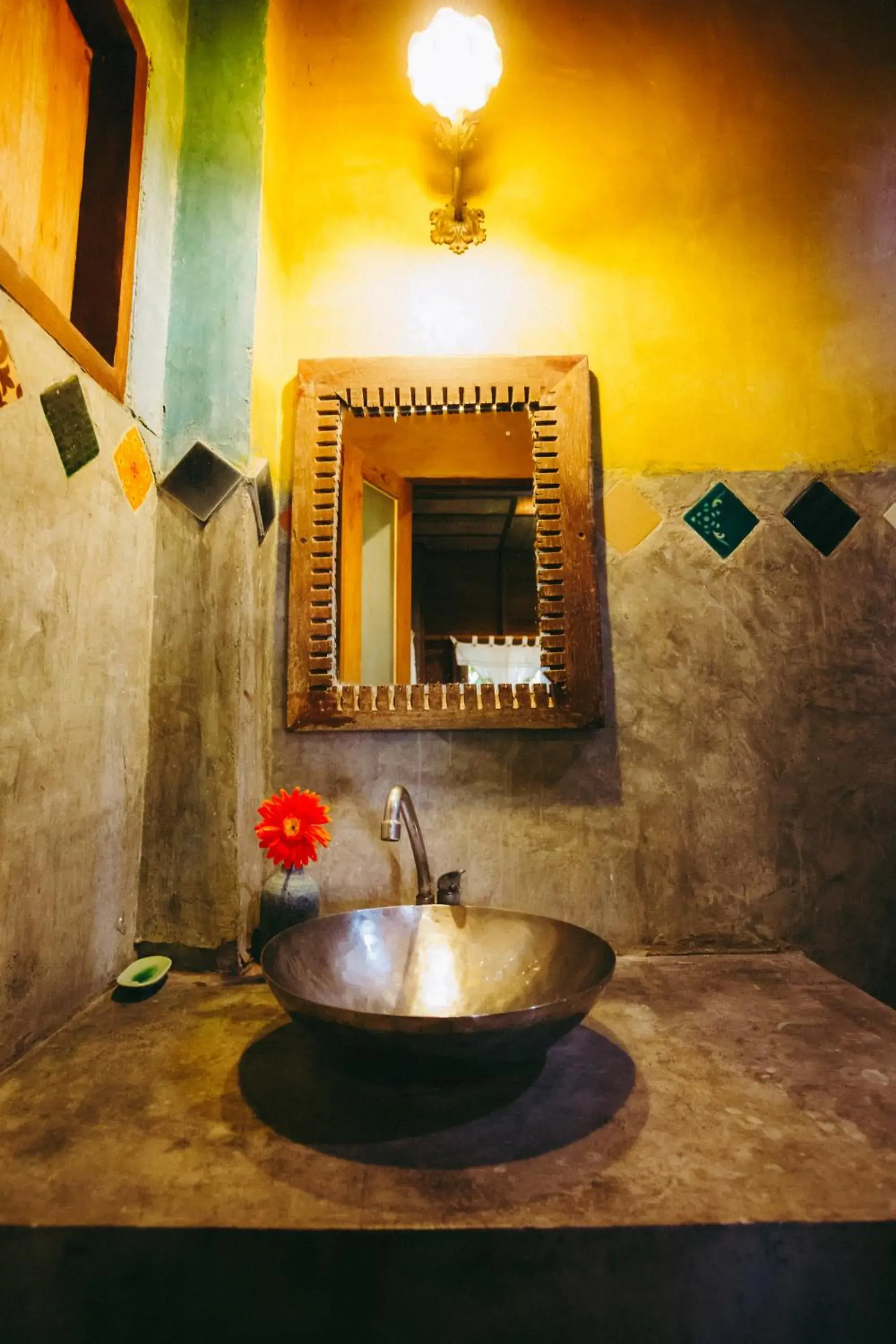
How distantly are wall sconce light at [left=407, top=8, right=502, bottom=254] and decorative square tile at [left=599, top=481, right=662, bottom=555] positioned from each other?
0.74m

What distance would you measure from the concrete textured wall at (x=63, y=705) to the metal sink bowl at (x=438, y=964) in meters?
0.39

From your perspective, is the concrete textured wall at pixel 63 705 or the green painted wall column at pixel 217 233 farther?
the green painted wall column at pixel 217 233

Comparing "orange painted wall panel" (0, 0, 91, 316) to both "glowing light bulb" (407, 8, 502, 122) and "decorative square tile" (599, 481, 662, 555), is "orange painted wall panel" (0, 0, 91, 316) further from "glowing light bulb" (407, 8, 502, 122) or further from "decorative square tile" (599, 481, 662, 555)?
"decorative square tile" (599, 481, 662, 555)

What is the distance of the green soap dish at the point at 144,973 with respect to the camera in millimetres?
1239

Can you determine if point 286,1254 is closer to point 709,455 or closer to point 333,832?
point 333,832

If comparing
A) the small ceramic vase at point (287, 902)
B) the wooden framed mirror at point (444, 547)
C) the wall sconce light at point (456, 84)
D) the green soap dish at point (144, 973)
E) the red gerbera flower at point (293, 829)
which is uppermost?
the wall sconce light at point (456, 84)

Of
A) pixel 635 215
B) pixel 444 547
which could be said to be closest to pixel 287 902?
pixel 444 547

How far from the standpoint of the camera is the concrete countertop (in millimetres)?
715

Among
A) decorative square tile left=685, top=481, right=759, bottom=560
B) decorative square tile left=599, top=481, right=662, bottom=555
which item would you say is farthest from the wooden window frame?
decorative square tile left=685, top=481, right=759, bottom=560

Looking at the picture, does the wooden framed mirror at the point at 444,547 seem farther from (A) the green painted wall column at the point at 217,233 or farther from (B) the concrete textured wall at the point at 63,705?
(B) the concrete textured wall at the point at 63,705

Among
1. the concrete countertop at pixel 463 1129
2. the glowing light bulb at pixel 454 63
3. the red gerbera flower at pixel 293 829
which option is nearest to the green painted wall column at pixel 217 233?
the glowing light bulb at pixel 454 63

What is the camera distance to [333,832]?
1539 mm

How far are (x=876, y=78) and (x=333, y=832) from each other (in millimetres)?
2365

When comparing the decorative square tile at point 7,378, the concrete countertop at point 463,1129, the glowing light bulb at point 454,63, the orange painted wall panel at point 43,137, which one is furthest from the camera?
the glowing light bulb at point 454,63
